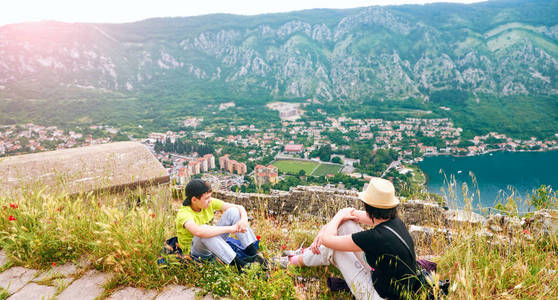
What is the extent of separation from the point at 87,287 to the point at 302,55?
367 ft

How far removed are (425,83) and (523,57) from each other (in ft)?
101

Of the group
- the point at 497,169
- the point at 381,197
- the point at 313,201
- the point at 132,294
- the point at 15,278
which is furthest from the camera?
the point at 497,169

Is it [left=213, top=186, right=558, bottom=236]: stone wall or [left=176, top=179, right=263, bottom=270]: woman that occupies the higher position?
[left=176, top=179, right=263, bottom=270]: woman

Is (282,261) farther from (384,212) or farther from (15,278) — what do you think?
(15,278)

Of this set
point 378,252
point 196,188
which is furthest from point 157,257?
point 378,252

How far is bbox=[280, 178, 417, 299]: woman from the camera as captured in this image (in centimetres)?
213

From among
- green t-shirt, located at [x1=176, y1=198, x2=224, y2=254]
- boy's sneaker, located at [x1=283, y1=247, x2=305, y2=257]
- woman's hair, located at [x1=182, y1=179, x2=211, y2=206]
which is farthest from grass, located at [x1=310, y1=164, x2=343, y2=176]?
woman's hair, located at [x1=182, y1=179, x2=211, y2=206]

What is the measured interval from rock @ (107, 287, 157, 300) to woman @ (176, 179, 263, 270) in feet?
1.74

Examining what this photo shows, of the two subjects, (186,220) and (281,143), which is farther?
(281,143)

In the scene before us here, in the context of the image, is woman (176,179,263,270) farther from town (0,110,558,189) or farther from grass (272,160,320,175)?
grass (272,160,320,175)

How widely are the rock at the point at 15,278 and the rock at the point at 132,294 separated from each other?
3.19 feet

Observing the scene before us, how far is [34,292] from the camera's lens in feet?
7.93

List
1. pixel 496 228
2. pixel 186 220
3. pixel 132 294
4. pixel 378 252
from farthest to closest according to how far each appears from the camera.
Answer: pixel 496 228, pixel 186 220, pixel 132 294, pixel 378 252

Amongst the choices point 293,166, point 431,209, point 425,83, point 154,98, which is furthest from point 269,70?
point 431,209
